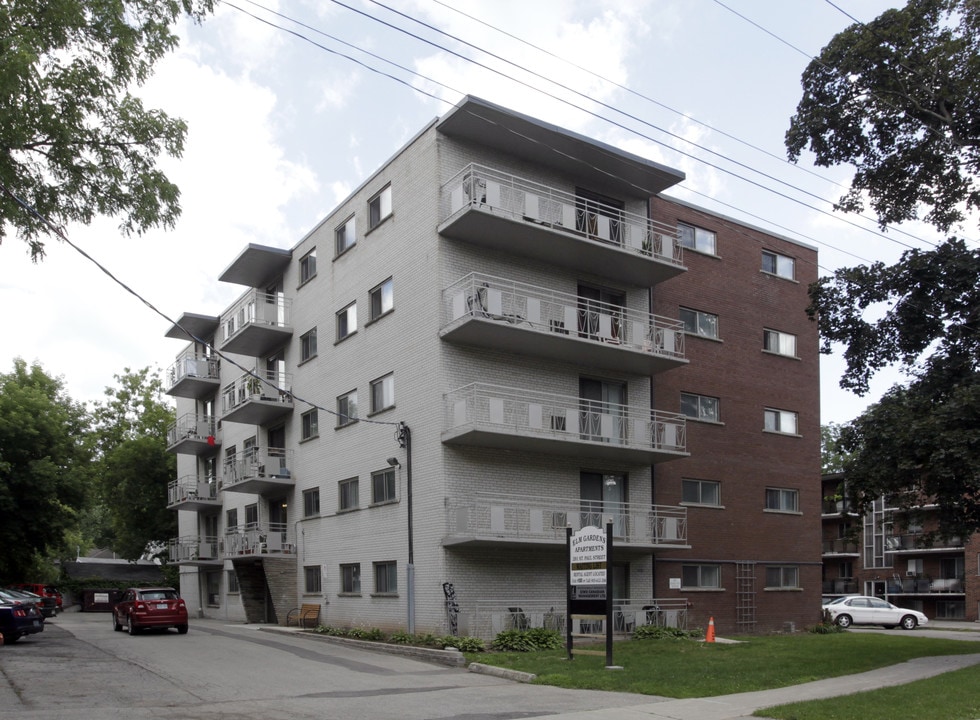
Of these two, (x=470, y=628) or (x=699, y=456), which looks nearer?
(x=470, y=628)

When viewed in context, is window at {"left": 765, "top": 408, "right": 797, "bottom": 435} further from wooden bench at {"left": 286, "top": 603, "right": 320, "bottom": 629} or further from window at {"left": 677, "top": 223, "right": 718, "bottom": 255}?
wooden bench at {"left": 286, "top": 603, "right": 320, "bottom": 629}

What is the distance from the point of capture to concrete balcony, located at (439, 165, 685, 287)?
24594 millimetres

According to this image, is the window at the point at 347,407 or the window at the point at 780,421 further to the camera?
the window at the point at 780,421

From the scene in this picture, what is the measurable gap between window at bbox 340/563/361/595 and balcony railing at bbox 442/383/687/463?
6.48 meters

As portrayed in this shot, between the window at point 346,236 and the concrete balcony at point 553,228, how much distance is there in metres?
5.84

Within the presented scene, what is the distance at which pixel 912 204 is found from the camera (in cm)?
2338

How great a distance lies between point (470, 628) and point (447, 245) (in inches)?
388

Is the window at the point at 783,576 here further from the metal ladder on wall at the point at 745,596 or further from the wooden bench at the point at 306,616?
the wooden bench at the point at 306,616

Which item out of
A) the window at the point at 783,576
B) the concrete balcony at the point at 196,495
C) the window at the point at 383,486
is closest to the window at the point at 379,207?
the window at the point at 383,486

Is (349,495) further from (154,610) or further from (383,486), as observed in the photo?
(154,610)

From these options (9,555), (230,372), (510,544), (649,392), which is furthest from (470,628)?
(9,555)

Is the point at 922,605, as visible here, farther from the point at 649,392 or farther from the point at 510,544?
the point at 510,544

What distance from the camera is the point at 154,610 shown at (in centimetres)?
2825

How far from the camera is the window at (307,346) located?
32625mm
